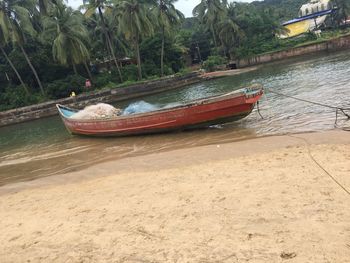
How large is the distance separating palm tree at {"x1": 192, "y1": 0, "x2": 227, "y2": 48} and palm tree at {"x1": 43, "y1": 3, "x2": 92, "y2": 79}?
918 inches

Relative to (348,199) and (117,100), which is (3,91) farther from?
(348,199)

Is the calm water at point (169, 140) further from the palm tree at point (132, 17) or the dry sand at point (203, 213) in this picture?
the palm tree at point (132, 17)

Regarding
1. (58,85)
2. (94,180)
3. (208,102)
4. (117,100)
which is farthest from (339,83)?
(58,85)

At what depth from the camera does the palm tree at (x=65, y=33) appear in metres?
36.1

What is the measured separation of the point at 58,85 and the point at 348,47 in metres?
36.6

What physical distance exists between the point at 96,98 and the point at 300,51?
29.6 meters

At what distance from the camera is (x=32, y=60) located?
40531 millimetres

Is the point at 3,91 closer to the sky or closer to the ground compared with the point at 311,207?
closer to the sky

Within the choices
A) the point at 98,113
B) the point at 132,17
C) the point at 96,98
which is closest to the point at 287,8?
the point at 132,17

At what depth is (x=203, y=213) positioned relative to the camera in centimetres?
592

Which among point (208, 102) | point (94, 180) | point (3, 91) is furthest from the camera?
point (3, 91)

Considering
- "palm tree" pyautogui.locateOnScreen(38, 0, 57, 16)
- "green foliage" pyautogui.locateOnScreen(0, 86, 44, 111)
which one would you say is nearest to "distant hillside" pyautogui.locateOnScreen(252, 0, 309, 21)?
"palm tree" pyautogui.locateOnScreen(38, 0, 57, 16)

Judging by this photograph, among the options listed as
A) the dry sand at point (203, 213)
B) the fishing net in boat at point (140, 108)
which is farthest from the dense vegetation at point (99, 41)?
the dry sand at point (203, 213)

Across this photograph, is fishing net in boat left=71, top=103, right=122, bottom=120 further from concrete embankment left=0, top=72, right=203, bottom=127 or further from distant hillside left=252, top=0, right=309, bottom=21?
distant hillside left=252, top=0, right=309, bottom=21
